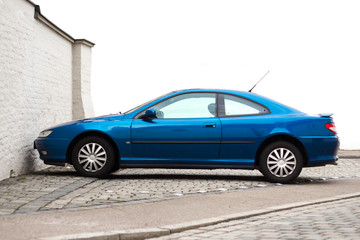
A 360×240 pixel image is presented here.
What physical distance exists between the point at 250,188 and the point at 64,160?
303 centimetres

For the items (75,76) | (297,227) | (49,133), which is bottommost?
(297,227)

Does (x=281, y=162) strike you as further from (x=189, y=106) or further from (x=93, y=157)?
(x=93, y=157)

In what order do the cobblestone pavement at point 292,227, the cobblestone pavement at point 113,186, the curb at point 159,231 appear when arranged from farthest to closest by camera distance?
the cobblestone pavement at point 113,186 → the cobblestone pavement at point 292,227 → the curb at point 159,231

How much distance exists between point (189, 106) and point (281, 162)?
1.69 metres

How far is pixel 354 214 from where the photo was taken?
752 cm

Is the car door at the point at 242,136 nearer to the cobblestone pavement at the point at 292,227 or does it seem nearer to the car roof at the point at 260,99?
the car roof at the point at 260,99

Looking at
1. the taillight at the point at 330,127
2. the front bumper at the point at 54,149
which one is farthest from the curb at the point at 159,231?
the front bumper at the point at 54,149

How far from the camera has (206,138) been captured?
1044 centimetres

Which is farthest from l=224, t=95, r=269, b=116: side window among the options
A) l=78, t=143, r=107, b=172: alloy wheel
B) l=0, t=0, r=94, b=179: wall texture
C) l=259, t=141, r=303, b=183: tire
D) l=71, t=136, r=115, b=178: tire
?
l=0, t=0, r=94, b=179: wall texture

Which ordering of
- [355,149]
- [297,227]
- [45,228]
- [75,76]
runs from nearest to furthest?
[45,228]
[297,227]
[75,76]
[355,149]

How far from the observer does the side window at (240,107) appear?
10.6 m

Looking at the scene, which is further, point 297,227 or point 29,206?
point 29,206

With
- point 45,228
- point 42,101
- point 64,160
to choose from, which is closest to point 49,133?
point 64,160

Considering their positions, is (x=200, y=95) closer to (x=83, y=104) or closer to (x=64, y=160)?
(x=64, y=160)
